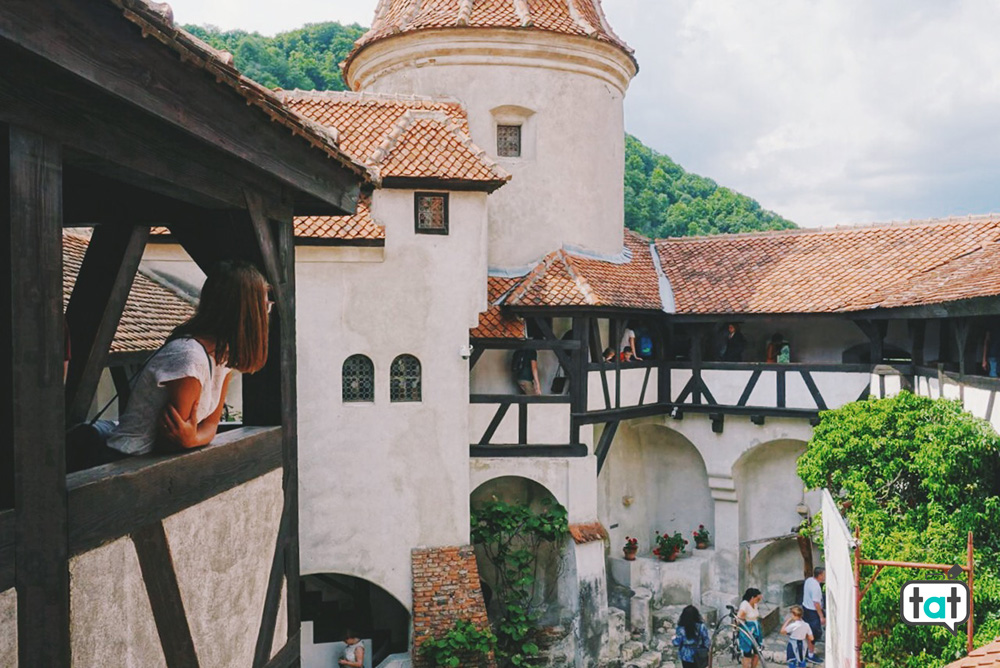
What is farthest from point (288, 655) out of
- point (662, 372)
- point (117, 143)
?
point (662, 372)

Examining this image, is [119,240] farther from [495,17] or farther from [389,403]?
[495,17]

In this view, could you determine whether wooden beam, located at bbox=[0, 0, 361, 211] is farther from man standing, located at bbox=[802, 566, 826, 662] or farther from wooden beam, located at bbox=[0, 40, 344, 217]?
man standing, located at bbox=[802, 566, 826, 662]

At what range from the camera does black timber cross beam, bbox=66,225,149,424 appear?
3.21 meters

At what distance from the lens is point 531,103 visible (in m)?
14.4

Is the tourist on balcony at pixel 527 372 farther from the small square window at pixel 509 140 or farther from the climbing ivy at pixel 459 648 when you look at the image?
the climbing ivy at pixel 459 648

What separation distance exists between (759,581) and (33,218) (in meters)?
15.6

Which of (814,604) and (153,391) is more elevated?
(153,391)

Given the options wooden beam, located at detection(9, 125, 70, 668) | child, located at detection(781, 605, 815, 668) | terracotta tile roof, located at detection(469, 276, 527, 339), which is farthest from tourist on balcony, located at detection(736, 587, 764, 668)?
wooden beam, located at detection(9, 125, 70, 668)

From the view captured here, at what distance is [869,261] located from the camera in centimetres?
1489

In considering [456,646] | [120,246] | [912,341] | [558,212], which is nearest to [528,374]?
[558,212]

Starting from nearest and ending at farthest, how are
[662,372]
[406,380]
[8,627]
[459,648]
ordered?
1. [8,627]
2. [459,648]
3. [406,380]
4. [662,372]

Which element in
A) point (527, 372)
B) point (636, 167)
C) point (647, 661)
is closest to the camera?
point (527, 372)

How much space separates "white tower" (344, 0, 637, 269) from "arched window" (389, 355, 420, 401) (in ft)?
9.95

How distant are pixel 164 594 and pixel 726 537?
13.9 metres
